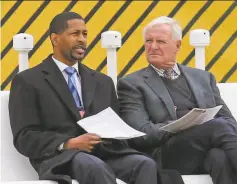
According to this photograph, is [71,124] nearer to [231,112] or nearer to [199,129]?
[199,129]

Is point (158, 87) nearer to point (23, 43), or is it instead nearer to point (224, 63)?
point (23, 43)

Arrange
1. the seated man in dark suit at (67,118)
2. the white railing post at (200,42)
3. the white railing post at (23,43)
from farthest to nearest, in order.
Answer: the white railing post at (200,42) < the white railing post at (23,43) < the seated man in dark suit at (67,118)

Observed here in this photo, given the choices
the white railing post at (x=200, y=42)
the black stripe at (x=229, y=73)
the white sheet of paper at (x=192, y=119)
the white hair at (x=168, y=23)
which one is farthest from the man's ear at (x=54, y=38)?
the black stripe at (x=229, y=73)

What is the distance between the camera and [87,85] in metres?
6.83

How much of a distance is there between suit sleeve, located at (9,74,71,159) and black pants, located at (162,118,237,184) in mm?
663

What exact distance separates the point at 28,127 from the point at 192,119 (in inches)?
35.7

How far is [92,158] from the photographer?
6.35 metres

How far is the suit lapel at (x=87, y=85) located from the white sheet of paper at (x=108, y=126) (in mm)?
174

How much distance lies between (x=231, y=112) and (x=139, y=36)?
8.24ft

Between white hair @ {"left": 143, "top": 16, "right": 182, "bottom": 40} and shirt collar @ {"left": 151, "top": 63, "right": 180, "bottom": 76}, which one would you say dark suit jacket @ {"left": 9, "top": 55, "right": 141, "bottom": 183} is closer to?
shirt collar @ {"left": 151, "top": 63, "right": 180, "bottom": 76}

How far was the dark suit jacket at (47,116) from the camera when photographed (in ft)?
21.4

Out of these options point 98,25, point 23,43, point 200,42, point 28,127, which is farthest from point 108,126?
point 98,25

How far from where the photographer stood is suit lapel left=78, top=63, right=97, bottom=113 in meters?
6.76

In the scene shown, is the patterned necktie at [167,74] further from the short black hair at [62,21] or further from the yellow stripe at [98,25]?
the yellow stripe at [98,25]
